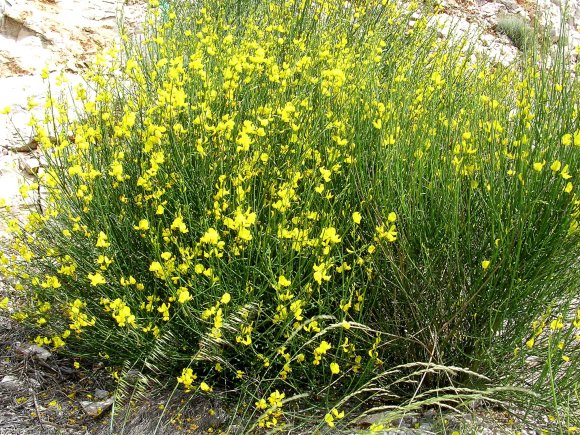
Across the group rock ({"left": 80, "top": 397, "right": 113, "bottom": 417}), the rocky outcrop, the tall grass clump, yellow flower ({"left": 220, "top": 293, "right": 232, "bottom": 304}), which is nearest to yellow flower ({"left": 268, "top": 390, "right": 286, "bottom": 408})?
the tall grass clump

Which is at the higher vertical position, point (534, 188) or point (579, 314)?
point (534, 188)

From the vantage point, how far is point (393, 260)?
2.10m

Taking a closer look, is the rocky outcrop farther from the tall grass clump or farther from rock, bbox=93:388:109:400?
rock, bbox=93:388:109:400

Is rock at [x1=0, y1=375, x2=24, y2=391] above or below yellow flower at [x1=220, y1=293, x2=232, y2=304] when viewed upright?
below

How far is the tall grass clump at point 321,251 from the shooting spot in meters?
1.98

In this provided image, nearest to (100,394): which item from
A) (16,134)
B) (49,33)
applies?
(16,134)

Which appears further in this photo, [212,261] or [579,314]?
[212,261]

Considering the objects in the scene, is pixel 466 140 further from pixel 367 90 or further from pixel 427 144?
pixel 367 90

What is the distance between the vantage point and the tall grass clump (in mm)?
1981

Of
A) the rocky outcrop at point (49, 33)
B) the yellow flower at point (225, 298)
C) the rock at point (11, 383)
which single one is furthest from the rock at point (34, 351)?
the rocky outcrop at point (49, 33)

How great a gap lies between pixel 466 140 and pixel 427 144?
0.23 m

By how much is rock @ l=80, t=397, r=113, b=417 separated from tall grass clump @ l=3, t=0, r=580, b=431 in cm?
17

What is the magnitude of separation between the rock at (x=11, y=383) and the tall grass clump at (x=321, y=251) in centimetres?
24

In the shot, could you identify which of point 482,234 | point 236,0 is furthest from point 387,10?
point 482,234
